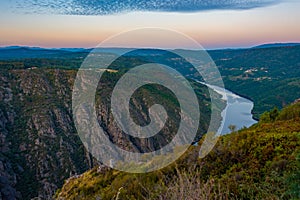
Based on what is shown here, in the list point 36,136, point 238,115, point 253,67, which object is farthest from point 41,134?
point 253,67

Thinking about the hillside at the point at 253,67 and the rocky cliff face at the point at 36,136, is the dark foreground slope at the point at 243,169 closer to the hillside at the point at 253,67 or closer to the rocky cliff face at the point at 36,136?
the rocky cliff face at the point at 36,136

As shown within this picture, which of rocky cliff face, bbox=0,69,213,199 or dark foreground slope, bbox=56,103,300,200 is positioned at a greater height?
dark foreground slope, bbox=56,103,300,200

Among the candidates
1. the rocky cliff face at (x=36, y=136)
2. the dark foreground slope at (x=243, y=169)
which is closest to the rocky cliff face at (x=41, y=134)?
the rocky cliff face at (x=36, y=136)

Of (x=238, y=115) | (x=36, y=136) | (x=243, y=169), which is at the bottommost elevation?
(x=238, y=115)

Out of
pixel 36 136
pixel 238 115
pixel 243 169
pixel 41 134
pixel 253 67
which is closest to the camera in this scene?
pixel 243 169

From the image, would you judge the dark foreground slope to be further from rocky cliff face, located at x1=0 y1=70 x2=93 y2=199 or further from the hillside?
the hillside

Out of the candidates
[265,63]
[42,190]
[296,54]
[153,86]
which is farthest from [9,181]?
[296,54]

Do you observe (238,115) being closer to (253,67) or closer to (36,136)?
(36,136)

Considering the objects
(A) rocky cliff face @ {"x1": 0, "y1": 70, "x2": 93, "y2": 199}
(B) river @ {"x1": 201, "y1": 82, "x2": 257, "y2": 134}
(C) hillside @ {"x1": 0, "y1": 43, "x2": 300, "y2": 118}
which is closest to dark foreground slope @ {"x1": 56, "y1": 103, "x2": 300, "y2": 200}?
(A) rocky cliff face @ {"x1": 0, "y1": 70, "x2": 93, "y2": 199}

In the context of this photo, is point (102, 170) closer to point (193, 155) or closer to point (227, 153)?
point (193, 155)
